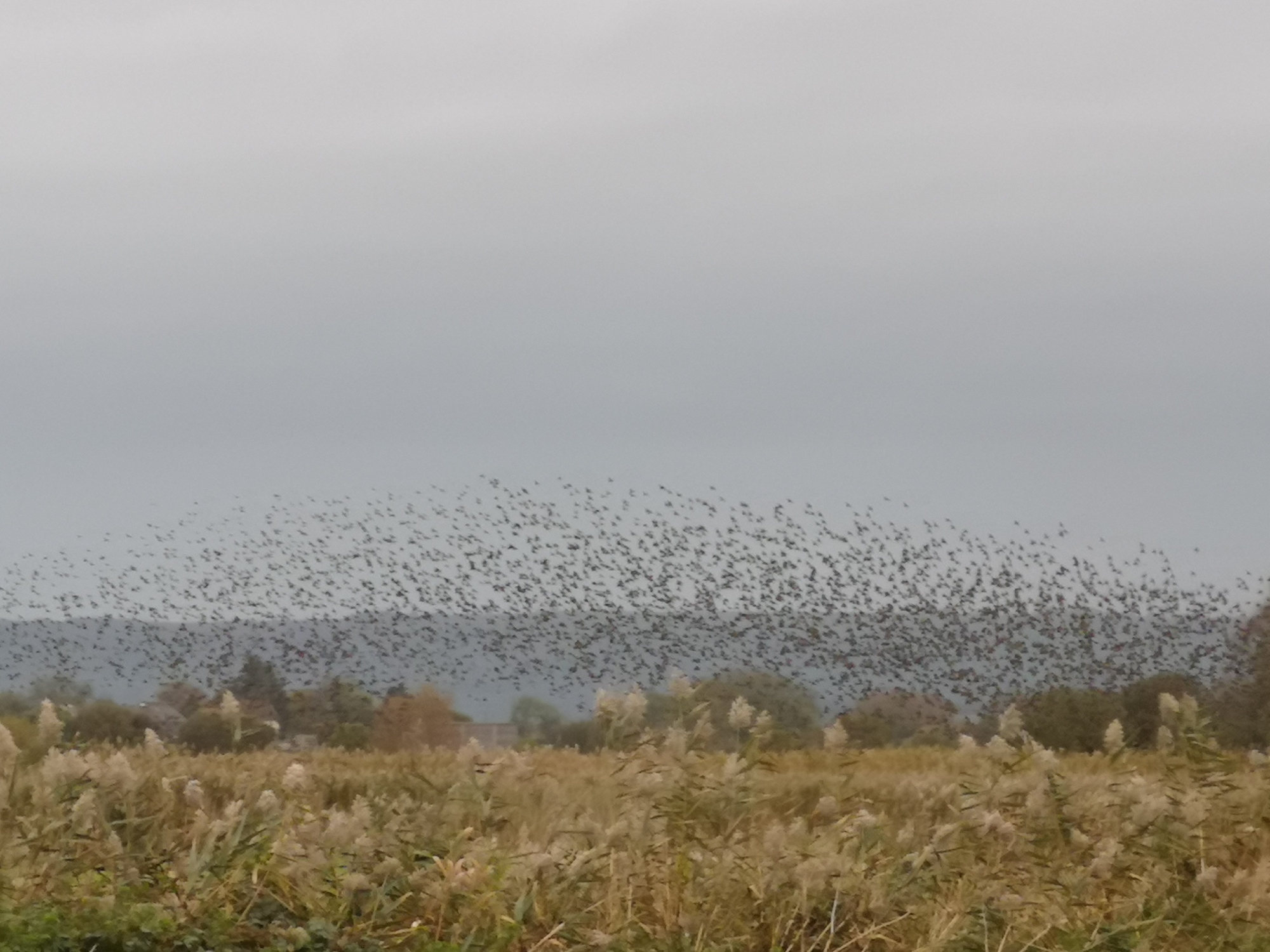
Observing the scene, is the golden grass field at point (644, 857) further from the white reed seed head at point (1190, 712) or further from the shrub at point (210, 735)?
the shrub at point (210, 735)

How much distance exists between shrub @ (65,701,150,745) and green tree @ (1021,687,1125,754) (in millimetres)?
6268

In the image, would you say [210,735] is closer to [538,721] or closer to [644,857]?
[538,721]

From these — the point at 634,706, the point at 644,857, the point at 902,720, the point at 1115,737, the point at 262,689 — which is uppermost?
the point at 634,706

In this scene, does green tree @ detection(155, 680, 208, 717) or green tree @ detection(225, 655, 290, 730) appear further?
green tree @ detection(155, 680, 208, 717)

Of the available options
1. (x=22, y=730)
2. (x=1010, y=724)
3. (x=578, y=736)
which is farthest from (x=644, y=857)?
(x=22, y=730)

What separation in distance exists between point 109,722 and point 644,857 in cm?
569

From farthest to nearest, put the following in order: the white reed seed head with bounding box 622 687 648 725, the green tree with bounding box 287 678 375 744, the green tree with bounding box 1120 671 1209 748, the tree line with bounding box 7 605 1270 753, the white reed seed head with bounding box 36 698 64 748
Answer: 1. the green tree with bounding box 1120 671 1209 748
2. the green tree with bounding box 287 678 375 744
3. the tree line with bounding box 7 605 1270 753
4. the white reed seed head with bounding box 622 687 648 725
5. the white reed seed head with bounding box 36 698 64 748

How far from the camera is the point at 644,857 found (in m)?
6.41

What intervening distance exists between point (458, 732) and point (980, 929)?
5223 mm

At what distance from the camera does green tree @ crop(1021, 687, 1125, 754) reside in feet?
37.4

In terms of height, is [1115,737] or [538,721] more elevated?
[1115,737]

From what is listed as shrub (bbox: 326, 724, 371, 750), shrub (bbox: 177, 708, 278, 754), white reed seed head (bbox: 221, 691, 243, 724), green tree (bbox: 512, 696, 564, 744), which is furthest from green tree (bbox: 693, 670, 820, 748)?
shrub (bbox: 177, 708, 278, 754)

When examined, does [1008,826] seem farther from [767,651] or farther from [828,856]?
[767,651]

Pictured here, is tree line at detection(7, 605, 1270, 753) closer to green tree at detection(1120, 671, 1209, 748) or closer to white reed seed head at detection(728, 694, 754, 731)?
green tree at detection(1120, 671, 1209, 748)
